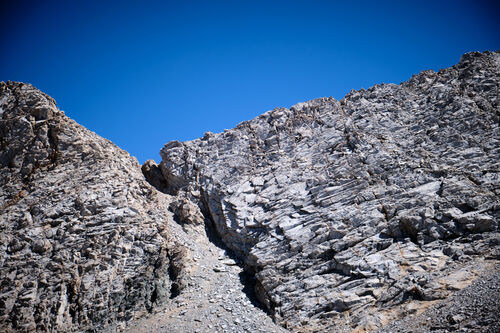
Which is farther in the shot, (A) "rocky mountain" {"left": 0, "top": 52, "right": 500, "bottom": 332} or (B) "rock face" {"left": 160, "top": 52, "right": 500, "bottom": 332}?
(A) "rocky mountain" {"left": 0, "top": 52, "right": 500, "bottom": 332}

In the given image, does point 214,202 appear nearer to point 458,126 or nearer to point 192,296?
point 192,296

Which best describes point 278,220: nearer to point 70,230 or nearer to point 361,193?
point 361,193

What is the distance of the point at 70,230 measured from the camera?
27.0 metres

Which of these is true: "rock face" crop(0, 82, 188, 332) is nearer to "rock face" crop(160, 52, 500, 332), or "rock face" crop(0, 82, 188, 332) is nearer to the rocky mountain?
the rocky mountain

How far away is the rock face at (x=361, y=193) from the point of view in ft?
71.6

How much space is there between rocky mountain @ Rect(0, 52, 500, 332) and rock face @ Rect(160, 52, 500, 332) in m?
0.16

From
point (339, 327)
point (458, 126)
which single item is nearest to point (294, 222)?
point (339, 327)

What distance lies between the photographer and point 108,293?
24.7 metres

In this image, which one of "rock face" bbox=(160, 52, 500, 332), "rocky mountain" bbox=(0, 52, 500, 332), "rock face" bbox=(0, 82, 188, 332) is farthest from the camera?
"rock face" bbox=(0, 82, 188, 332)

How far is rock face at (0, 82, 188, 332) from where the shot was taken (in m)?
23.7

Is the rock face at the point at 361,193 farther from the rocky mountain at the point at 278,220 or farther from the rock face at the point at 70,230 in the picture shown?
the rock face at the point at 70,230

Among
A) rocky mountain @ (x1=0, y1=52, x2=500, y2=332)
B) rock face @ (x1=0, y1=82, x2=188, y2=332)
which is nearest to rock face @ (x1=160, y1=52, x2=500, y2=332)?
rocky mountain @ (x1=0, y1=52, x2=500, y2=332)

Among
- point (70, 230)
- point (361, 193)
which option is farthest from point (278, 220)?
point (70, 230)

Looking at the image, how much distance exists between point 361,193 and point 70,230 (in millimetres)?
29802
